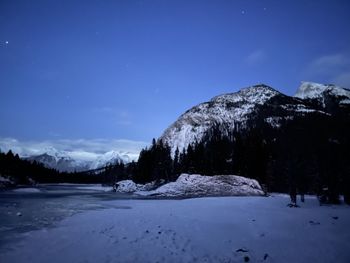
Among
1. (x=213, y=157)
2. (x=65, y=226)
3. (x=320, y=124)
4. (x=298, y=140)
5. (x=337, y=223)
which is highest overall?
(x=320, y=124)

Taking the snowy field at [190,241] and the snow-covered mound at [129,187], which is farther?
the snow-covered mound at [129,187]

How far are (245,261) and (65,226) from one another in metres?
Answer: 11.3

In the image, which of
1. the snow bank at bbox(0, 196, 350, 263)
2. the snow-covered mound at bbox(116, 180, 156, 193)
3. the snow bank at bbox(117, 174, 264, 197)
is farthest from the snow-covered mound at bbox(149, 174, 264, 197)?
the snow bank at bbox(0, 196, 350, 263)

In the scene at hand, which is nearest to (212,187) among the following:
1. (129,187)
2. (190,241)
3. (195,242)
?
(129,187)

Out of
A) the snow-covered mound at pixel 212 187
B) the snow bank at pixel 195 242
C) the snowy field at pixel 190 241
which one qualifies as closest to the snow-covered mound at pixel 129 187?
the snow-covered mound at pixel 212 187

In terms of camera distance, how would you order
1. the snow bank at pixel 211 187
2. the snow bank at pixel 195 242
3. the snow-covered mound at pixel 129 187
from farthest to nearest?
the snow-covered mound at pixel 129 187 → the snow bank at pixel 211 187 → the snow bank at pixel 195 242

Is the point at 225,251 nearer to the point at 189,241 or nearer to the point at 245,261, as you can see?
the point at 245,261

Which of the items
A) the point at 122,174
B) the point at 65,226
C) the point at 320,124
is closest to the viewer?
the point at 65,226

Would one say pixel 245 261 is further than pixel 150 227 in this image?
No

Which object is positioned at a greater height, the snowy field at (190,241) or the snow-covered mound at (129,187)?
the snowy field at (190,241)

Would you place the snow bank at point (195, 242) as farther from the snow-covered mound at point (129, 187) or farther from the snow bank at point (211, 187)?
the snow-covered mound at point (129, 187)

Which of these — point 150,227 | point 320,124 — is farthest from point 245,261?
point 320,124

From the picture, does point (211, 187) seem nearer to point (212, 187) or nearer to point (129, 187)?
point (212, 187)

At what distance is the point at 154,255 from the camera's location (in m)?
10.7
